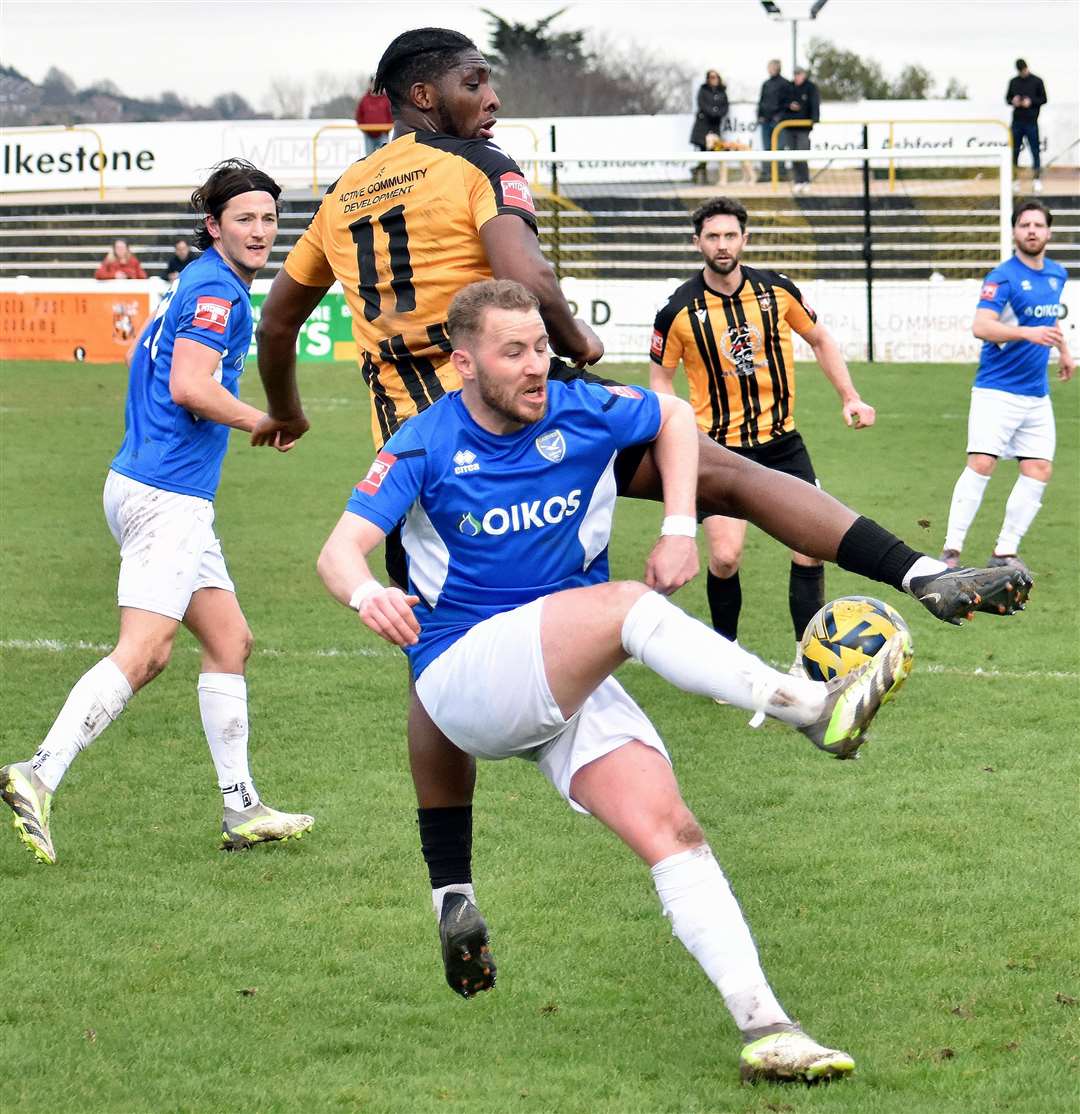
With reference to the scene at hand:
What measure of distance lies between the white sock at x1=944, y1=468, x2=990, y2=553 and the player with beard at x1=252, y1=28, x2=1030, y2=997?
22.0 ft

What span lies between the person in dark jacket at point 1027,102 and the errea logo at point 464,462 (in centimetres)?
3070

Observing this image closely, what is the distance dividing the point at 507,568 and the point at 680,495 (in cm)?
48

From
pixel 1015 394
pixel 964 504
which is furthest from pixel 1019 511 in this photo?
pixel 1015 394

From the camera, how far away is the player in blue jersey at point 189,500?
589 cm

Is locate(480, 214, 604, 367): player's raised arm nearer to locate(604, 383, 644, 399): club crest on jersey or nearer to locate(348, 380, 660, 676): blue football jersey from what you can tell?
locate(604, 383, 644, 399): club crest on jersey

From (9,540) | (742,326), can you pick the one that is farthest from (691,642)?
(9,540)

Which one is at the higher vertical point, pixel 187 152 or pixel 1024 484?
pixel 187 152

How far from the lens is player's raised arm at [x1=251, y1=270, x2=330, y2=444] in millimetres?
5438

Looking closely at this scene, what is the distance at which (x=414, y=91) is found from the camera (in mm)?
4996

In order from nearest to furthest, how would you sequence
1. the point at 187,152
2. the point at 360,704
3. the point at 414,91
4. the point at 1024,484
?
1. the point at 414,91
2. the point at 360,704
3. the point at 1024,484
4. the point at 187,152

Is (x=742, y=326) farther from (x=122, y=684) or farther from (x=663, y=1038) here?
(x=663, y=1038)

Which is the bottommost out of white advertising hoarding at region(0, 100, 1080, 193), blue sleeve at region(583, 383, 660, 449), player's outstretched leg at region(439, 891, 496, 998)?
player's outstretched leg at region(439, 891, 496, 998)

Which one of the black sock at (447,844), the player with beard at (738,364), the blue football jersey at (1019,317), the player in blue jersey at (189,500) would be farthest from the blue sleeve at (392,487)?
the blue football jersey at (1019,317)

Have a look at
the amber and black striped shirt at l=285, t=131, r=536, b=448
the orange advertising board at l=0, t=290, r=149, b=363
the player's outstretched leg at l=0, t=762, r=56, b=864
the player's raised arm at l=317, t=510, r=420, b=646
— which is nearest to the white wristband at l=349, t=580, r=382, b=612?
the player's raised arm at l=317, t=510, r=420, b=646
